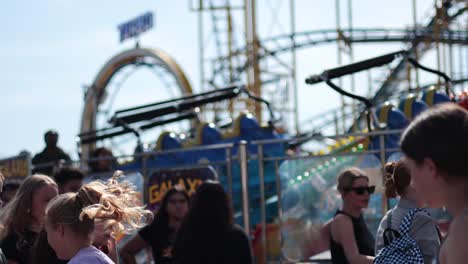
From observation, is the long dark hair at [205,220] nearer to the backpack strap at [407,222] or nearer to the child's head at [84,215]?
the backpack strap at [407,222]

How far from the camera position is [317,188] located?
926cm

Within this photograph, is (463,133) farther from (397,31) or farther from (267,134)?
(397,31)

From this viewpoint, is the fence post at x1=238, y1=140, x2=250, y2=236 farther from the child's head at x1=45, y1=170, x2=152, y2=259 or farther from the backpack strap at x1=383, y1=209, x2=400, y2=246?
the child's head at x1=45, y1=170, x2=152, y2=259

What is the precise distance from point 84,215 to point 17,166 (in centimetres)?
741

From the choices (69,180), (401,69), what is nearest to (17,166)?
(69,180)

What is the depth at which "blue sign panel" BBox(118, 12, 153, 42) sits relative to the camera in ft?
93.1

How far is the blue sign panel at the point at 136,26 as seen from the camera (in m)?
28.4

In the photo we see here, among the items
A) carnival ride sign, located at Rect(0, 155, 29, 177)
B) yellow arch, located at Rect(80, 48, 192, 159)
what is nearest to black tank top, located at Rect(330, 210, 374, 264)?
carnival ride sign, located at Rect(0, 155, 29, 177)

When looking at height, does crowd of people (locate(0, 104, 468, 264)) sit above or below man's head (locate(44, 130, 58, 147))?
below

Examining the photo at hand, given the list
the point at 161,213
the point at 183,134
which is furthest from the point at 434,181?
the point at 183,134

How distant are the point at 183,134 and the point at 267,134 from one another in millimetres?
3377

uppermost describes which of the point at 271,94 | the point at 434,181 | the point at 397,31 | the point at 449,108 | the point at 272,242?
the point at 397,31

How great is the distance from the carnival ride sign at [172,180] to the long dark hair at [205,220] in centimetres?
298

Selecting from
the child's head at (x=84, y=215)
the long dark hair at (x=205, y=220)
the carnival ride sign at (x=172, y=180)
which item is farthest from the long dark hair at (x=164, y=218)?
the child's head at (x=84, y=215)
